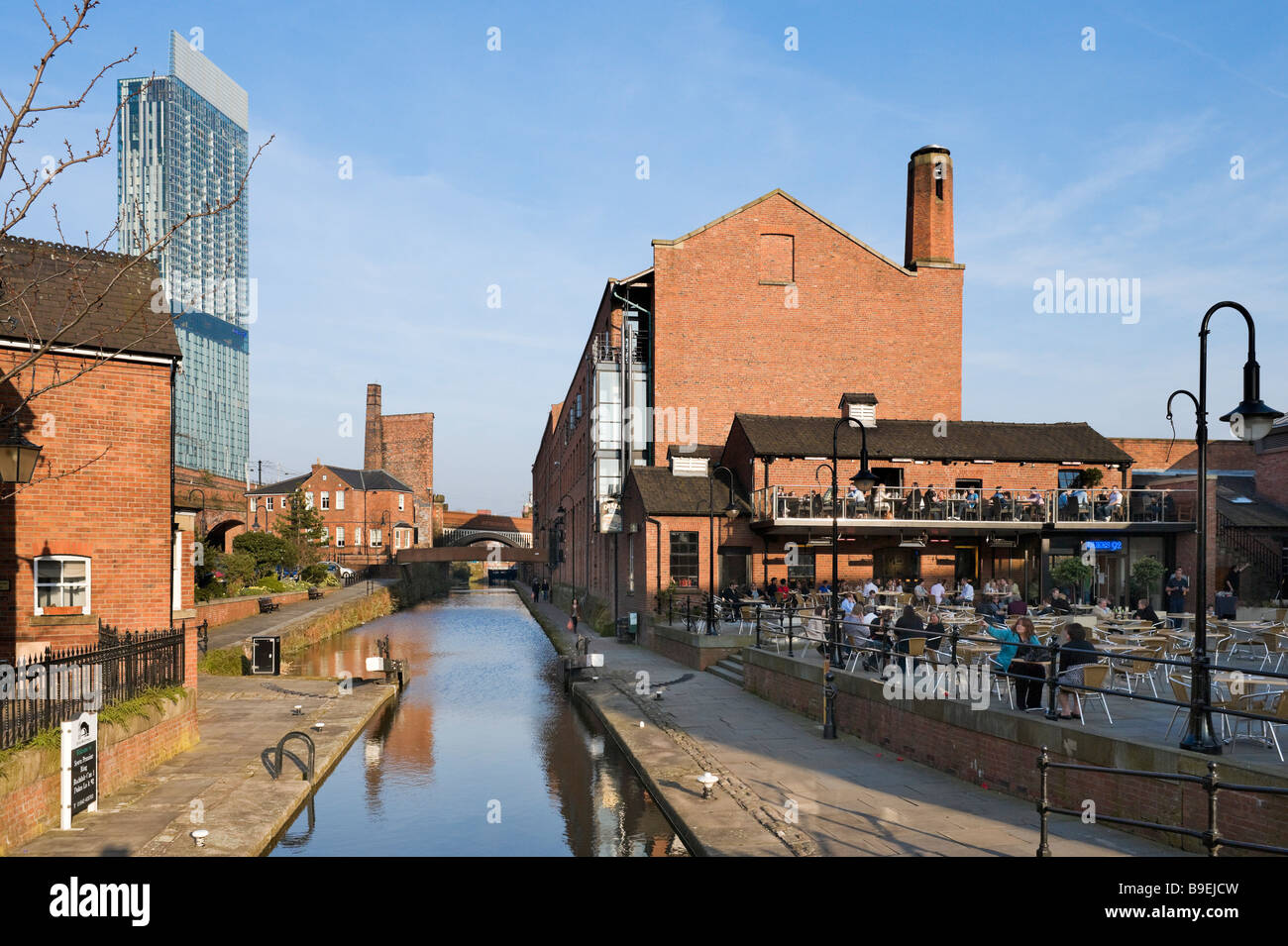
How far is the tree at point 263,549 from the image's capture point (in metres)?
49.9

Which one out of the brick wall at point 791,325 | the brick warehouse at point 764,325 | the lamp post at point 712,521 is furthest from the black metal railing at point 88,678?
the brick wall at point 791,325

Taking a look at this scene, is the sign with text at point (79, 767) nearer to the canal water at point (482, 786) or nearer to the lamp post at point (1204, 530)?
Result: the canal water at point (482, 786)

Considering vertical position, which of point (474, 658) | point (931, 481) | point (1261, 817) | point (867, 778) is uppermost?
point (931, 481)

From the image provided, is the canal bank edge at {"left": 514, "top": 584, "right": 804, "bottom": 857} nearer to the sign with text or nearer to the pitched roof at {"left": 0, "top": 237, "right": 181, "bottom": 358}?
the sign with text

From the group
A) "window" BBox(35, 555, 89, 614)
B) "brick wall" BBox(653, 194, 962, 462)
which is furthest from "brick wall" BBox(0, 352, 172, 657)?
"brick wall" BBox(653, 194, 962, 462)

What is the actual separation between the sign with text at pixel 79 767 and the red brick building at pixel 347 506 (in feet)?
267

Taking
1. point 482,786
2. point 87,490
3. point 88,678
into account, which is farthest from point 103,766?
point 482,786

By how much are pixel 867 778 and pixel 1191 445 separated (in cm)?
4515

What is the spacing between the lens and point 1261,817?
826 centimetres
